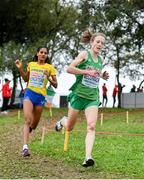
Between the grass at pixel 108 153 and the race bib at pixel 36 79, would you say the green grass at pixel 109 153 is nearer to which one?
the grass at pixel 108 153

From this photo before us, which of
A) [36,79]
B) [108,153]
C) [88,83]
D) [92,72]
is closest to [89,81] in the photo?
[88,83]

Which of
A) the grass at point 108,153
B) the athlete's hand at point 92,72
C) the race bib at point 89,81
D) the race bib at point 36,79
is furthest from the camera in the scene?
the race bib at point 36,79

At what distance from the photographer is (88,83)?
8.31m

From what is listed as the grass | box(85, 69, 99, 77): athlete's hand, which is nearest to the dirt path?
the grass

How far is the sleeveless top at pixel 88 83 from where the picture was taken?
8312 millimetres

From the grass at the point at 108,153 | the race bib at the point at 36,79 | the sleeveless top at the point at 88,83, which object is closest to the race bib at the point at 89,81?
the sleeveless top at the point at 88,83

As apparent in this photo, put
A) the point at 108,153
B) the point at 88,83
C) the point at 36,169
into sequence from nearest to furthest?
the point at 36,169 < the point at 88,83 < the point at 108,153

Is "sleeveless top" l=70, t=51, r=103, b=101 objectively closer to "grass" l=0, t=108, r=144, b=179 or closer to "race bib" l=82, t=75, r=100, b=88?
"race bib" l=82, t=75, r=100, b=88

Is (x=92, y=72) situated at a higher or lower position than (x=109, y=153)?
higher

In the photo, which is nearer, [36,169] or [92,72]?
[36,169]

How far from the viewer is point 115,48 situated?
4044 cm

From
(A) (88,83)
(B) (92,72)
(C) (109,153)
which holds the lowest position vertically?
(C) (109,153)

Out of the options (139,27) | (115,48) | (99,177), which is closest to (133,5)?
(139,27)

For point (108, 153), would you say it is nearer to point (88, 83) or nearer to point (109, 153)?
point (109, 153)
